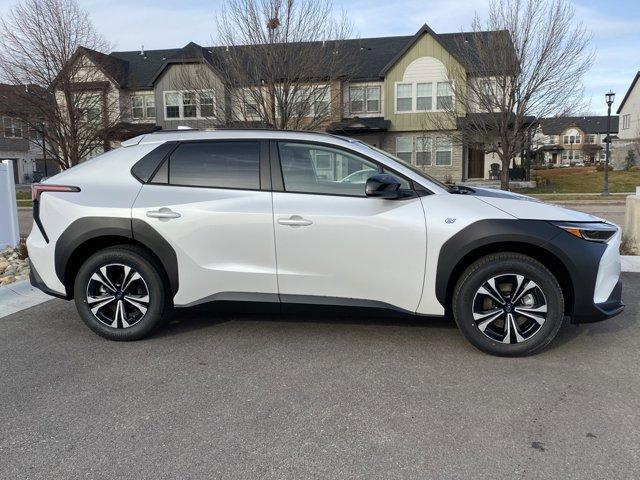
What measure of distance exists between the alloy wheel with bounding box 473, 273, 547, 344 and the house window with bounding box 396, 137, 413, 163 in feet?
83.1

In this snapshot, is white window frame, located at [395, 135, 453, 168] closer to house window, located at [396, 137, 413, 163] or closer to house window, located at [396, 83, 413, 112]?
house window, located at [396, 137, 413, 163]

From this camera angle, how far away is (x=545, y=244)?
12.7ft

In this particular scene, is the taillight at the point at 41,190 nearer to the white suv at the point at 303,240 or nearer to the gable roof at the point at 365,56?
the white suv at the point at 303,240

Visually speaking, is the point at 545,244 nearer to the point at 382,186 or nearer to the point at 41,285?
the point at 382,186

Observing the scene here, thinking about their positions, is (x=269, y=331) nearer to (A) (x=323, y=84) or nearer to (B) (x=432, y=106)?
(A) (x=323, y=84)

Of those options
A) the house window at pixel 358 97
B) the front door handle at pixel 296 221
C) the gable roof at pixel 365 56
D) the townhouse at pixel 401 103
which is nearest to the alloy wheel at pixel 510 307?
the front door handle at pixel 296 221

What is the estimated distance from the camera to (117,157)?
4.54 metres

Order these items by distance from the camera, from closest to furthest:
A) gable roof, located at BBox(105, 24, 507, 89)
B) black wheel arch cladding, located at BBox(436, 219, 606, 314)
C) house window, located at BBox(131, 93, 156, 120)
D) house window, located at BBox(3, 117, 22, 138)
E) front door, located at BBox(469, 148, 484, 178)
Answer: black wheel arch cladding, located at BBox(436, 219, 606, 314), house window, located at BBox(3, 117, 22, 138), gable roof, located at BBox(105, 24, 507, 89), front door, located at BBox(469, 148, 484, 178), house window, located at BBox(131, 93, 156, 120)

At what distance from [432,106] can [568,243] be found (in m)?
25.4

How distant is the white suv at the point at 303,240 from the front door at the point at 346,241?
1 cm

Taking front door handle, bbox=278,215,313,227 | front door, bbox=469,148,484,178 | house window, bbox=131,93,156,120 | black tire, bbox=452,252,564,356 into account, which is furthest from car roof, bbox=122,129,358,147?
house window, bbox=131,93,156,120

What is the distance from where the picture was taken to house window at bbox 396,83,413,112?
28.1 metres

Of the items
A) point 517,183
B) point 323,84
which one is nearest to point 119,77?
point 323,84

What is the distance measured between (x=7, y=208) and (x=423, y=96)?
2311 centimetres
